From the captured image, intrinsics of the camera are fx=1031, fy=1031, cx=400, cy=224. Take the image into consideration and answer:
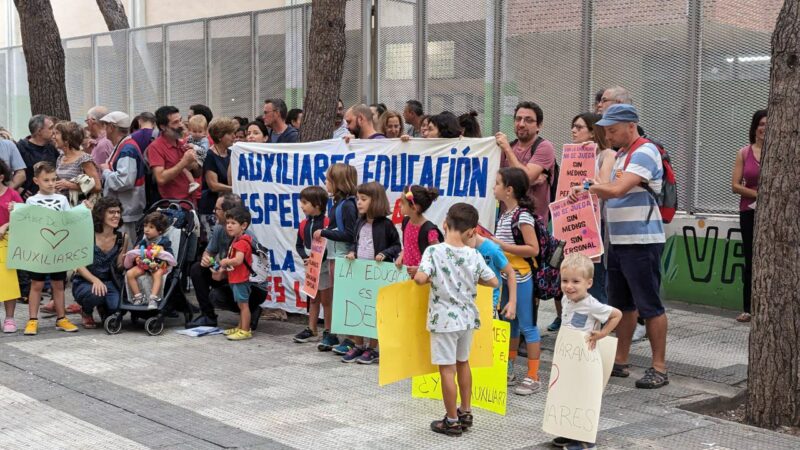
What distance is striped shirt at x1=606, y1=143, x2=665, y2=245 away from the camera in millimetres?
7082

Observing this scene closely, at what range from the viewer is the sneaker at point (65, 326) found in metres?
9.45

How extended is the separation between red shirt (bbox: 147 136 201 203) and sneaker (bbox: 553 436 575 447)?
574 cm

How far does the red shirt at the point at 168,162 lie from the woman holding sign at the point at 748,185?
5430 mm

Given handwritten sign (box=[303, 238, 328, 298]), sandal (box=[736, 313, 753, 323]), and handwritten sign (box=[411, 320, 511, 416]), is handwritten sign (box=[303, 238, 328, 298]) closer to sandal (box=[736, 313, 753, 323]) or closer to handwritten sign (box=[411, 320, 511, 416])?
handwritten sign (box=[411, 320, 511, 416])

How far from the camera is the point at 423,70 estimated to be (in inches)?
512

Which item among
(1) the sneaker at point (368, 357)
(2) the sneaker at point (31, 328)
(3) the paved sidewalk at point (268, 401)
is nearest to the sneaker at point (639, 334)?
(3) the paved sidewalk at point (268, 401)

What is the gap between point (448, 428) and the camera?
20.1 feet

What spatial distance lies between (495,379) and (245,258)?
3333mm

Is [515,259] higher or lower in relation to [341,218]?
lower

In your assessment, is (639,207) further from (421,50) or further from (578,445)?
(421,50)

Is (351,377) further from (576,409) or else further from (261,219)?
(261,219)

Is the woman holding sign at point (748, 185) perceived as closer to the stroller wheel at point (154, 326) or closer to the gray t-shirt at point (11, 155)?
the stroller wheel at point (154, 326)

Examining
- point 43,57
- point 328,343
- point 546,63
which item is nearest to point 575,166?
point 328,343

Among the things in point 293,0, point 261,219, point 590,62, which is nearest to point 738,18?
point 590,62
